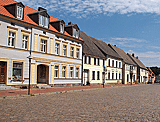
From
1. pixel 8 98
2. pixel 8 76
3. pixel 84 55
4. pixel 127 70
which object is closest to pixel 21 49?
pixel 8 76

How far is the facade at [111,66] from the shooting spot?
45.7 metres

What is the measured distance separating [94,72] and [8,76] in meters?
21.2

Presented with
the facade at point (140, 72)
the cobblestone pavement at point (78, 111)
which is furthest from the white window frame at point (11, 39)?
the facade at point (140, 72)

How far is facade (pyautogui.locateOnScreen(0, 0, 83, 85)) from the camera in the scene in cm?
2234

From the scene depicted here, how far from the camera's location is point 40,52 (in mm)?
26641

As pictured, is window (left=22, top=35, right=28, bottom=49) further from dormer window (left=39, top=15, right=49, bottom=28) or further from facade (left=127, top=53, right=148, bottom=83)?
facade (left=127, top=53, right=148, bottom=83)

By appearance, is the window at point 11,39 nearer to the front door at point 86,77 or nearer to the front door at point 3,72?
the front door at point 3,72

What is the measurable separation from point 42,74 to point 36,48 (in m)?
4.36

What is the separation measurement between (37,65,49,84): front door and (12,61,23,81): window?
4695 mm

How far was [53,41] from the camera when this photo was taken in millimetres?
28859

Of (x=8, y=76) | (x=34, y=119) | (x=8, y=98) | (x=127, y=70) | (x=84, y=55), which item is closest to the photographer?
(x=34, y=119)

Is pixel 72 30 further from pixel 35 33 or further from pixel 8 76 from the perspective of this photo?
pixel 8 76

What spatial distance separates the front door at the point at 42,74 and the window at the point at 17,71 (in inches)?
185

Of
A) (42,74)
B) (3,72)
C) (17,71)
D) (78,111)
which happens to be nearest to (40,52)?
(42,74)
